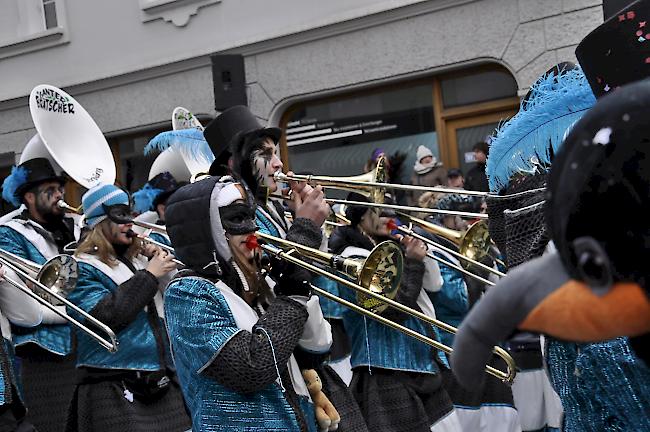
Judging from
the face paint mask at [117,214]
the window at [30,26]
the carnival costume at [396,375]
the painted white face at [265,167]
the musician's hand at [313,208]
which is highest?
the window at [30,26]

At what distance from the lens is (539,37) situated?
8.84 metres

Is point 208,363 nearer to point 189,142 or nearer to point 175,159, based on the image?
point 189,142

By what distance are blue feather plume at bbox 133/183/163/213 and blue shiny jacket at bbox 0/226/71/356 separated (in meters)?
1.02

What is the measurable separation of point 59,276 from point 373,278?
1.78 metres

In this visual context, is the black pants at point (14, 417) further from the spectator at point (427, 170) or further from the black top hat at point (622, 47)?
the spectator at point (427, 170)

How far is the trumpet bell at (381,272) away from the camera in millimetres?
4168

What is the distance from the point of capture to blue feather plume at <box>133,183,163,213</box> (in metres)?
6.67

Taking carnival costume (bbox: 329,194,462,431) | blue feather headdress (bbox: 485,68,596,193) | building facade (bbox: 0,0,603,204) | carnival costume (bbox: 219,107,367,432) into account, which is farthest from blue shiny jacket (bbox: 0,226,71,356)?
blue feather headdress (bbox: 485,68,596,193)

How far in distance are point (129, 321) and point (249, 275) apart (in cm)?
167

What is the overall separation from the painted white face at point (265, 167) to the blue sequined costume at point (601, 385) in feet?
7.12

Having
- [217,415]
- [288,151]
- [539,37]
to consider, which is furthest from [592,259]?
[288,151]

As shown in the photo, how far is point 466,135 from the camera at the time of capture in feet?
31.8

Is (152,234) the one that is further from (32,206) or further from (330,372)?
(330,372)

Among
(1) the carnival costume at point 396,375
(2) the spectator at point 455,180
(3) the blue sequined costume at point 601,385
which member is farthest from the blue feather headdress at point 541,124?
(2) the spectator at point 455,180
